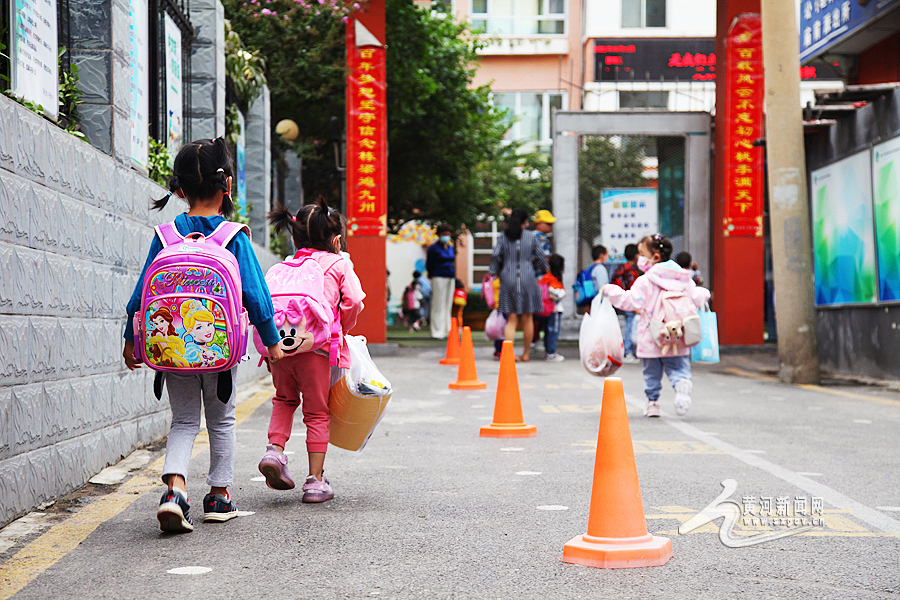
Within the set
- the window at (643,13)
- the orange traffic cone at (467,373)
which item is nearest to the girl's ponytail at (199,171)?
the orange traffic cone at (467,373)

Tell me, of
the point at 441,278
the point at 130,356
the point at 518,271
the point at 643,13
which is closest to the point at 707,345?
the point at 518,271

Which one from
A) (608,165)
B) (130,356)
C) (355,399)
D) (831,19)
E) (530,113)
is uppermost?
(530,113)

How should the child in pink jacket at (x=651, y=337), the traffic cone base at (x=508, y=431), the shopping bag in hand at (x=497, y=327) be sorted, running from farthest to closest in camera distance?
the shopping bag in hand at (x=497, y=327)
the child in pink jacket at (x=651, y=337)
the traffic cone base at (x=508, y=431)

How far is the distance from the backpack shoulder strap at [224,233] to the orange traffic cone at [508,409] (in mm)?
3461

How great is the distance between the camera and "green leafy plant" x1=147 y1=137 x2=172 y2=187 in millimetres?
8117

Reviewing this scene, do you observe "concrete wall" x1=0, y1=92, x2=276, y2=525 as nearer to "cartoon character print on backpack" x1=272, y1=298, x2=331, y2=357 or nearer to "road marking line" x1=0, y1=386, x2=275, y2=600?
"road marking line" x1=0, y1=386, x2=275, y2=600

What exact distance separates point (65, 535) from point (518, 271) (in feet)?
35.5

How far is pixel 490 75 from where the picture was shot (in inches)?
1640

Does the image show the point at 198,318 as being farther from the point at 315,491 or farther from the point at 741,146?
the point at 741,146

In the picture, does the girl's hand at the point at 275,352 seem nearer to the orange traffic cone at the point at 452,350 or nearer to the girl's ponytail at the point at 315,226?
the girl's ponytail at the point at 315,226

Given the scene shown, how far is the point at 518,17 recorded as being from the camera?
41281mm

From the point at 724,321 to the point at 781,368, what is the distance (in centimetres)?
512

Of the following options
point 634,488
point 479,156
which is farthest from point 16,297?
point 479,156

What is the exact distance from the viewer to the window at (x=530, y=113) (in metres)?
40.4
